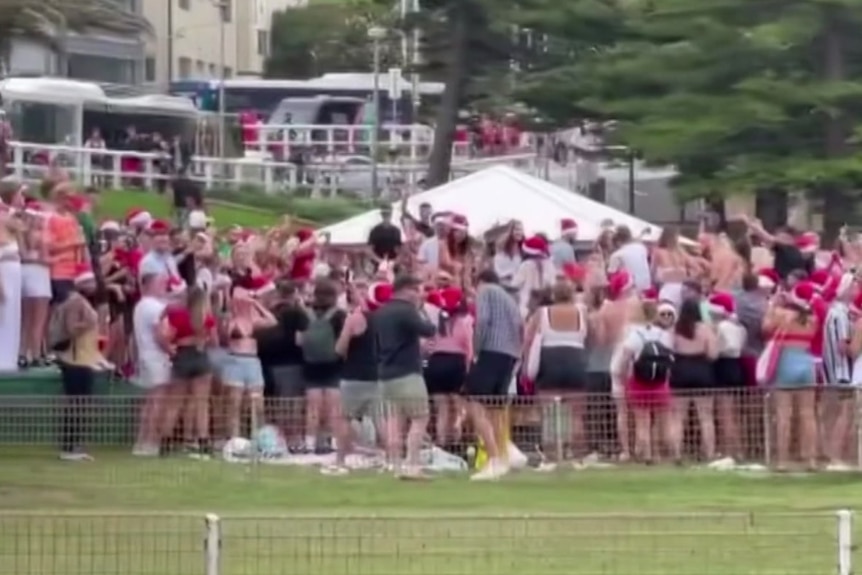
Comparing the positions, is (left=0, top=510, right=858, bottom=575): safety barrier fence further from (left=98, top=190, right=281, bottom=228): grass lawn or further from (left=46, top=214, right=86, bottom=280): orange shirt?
(left=98, top=190, right=281, bottom=228): grass lawn

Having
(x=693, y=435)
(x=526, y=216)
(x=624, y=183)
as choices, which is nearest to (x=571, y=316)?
(x=693, y=435)

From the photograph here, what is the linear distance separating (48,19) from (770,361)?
32.5ft

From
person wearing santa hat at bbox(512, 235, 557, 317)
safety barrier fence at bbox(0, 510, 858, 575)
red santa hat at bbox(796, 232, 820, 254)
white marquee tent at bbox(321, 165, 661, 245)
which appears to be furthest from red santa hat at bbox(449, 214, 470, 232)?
safety barrier fence at bbox(0, 510, 858, 575)

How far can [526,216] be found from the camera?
3391 centimetres

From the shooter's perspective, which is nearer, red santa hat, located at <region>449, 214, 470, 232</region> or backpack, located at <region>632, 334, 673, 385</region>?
backpack, located at <region>632, 334, 673, 385</region>

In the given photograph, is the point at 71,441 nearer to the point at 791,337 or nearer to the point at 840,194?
the point at 791,337

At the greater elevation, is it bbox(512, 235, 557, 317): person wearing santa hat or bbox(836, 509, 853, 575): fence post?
bbox(512, 235, 557, 317): person wearing santa hat

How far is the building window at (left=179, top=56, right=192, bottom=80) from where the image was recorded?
76688 millimetres

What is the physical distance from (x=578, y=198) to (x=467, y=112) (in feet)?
41.1

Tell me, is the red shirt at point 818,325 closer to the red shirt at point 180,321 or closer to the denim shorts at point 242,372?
the denim shorts at point 242,372

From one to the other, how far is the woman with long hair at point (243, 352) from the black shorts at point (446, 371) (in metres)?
1.62

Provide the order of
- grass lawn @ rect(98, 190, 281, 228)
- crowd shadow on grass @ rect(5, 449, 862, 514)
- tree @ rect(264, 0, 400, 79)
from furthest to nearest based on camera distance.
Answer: tree @ rect(264, 0, 400, 79) → grass lawn @ rect(98, 190, 281, 228) → crowd shadow on grass @ rect(5, 449, 862, 514)

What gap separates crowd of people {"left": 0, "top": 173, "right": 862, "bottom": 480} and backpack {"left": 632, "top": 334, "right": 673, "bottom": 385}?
19mm

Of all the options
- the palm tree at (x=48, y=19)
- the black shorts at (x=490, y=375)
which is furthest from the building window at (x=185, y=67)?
the palm tree at (x=48, y=19)
